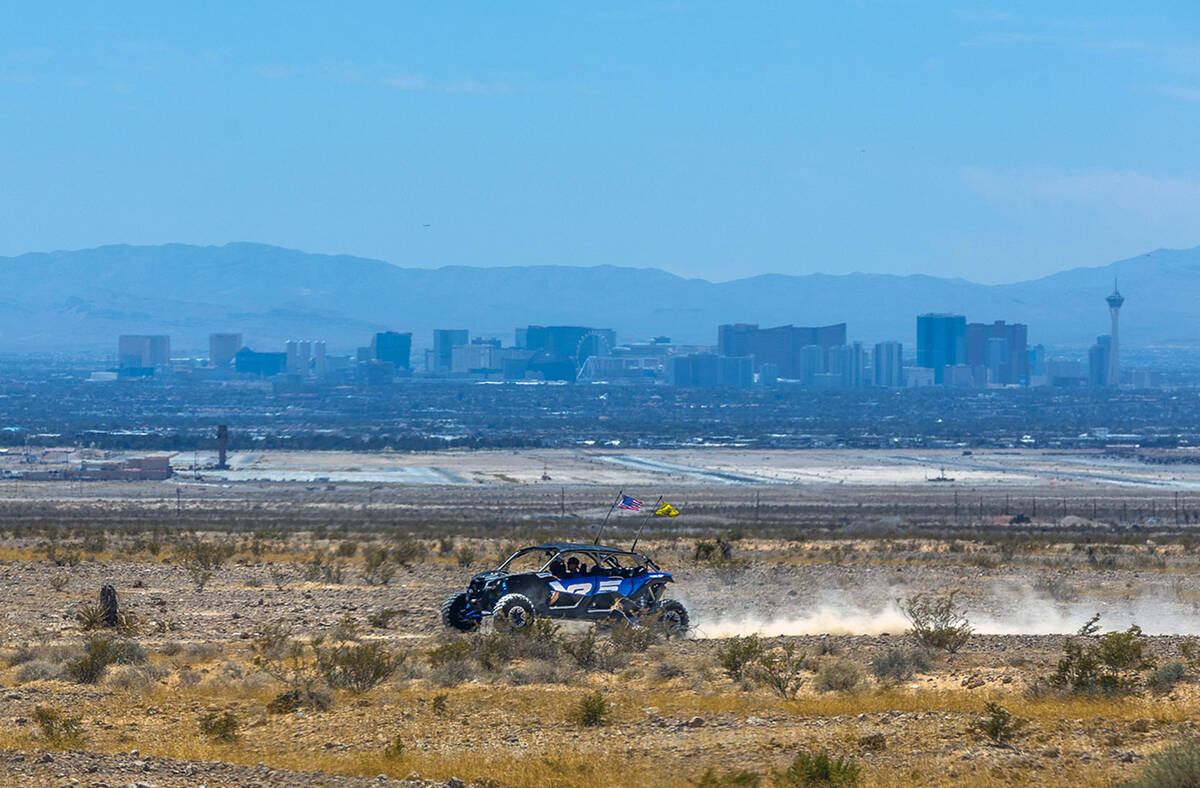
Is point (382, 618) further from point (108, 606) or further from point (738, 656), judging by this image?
point (738, 656)

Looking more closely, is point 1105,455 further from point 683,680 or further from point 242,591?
point 683,680

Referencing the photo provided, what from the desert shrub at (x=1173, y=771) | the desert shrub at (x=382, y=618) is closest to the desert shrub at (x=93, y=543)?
the desert shrub at (x=382, y=618)

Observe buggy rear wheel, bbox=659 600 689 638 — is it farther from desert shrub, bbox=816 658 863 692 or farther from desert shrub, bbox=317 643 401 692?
desert shrub, bbox=317 643 401 692

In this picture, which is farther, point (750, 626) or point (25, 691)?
point (750, 626)

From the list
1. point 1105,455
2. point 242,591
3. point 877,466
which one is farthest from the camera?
point 1105,455

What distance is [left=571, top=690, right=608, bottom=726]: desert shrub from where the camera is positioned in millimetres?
15727

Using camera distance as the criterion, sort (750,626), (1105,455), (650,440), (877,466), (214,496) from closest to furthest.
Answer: (750,626) < (214,496) < (877,466) < (1105,455) < (650,440)

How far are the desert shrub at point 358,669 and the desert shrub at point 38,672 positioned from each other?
3.19 metres

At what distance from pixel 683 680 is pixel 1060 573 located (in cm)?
2124

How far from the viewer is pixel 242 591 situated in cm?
3170

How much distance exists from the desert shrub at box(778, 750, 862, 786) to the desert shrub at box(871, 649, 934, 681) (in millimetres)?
5009

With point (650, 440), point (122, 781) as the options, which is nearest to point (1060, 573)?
point (122, 781)

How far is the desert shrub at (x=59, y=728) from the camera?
14922 millimetres

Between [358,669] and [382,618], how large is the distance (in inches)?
258
